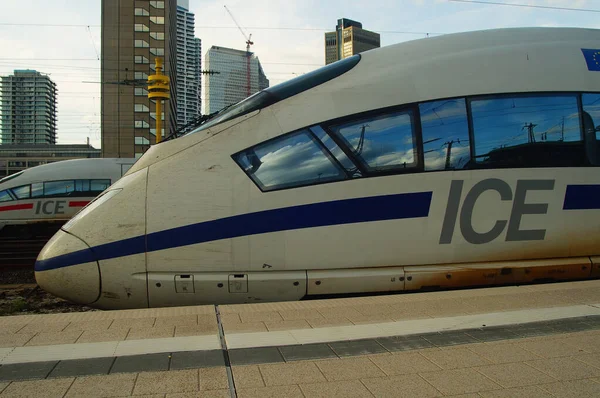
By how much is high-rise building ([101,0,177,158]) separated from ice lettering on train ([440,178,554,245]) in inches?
1982

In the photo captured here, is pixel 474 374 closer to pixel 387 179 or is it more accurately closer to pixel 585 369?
pixel 585 369

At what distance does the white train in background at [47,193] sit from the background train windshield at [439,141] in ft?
46.0

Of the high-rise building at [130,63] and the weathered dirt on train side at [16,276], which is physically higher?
the high-rise building at [130,63]

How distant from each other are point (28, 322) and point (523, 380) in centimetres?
364

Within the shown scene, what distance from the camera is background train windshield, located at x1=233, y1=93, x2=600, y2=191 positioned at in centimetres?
505

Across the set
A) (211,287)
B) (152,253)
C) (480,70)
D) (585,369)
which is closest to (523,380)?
(585,369)

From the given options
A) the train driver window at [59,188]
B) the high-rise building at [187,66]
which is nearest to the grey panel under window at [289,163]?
the train driver window at [59,188]

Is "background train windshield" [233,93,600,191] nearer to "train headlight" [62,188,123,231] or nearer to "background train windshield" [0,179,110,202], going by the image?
"train headlight" [62,188,123,231]

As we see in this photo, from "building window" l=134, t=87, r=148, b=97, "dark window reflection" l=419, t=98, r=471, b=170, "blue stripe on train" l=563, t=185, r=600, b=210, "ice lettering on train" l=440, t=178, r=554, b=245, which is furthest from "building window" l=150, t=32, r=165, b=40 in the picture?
"blue stripe on train" l=563, t=185, r=600, b=210

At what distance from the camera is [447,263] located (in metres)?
5.30

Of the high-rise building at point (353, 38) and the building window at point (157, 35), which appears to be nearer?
the building window at point (157, 35)

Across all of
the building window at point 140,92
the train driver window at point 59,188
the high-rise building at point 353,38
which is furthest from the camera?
the high-rise building at point 353,38

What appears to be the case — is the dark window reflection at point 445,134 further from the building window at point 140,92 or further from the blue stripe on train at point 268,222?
the building window at point 140,92

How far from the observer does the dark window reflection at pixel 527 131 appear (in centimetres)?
538
